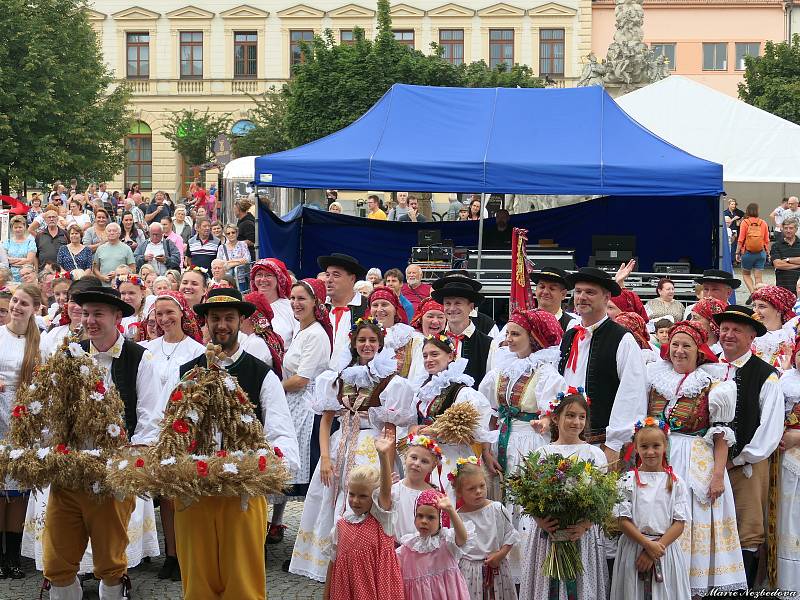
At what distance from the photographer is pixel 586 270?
736 centimetres

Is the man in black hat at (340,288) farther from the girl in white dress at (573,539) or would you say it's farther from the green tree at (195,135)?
the green tree at (195,135)

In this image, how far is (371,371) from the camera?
735 centimetres

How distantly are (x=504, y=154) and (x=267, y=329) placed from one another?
663 cm

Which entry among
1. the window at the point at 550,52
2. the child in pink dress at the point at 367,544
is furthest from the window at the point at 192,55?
the child in pink dress at the point at 367,544

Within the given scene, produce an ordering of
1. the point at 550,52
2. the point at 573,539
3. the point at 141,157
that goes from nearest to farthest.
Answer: the point at 573,539 → the point at 550,52 → the point at 141,157

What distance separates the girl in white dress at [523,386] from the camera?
7121 mm

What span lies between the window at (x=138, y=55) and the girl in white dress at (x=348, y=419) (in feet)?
170

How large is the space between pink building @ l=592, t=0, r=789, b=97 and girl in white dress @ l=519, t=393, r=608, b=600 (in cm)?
5213

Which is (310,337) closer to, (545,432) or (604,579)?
(545,432)

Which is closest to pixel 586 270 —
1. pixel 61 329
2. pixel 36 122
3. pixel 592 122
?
pixel 61 329

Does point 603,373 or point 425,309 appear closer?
point 603,373

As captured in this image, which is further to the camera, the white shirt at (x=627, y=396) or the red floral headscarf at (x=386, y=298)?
the red floral headscarf at (x=386, y=298)

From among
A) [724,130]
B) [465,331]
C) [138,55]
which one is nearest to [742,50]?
[138,55]

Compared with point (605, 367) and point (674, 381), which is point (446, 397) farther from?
point (674, 381)
